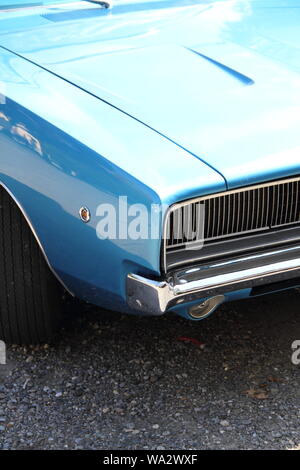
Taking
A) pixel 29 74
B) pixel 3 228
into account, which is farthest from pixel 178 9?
pixel 3 228

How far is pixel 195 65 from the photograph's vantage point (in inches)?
123

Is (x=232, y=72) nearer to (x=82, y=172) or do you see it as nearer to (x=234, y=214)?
(x=234, y=214)

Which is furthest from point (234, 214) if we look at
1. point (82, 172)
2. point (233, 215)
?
point (82, 172)

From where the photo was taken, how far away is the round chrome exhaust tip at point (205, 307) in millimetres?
2861

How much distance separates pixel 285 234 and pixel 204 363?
629 millimetres

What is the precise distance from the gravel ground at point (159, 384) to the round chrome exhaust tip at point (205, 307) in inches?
12.1

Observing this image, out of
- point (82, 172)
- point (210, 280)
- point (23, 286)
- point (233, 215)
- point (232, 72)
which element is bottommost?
point (23, 286)

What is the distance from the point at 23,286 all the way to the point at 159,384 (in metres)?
0.59

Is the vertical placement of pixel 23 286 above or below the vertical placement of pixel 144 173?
below

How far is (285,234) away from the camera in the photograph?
2848mm

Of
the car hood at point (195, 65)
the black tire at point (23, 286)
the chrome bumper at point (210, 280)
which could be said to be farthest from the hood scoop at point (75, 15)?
the chrome bumper at point (210, 280)

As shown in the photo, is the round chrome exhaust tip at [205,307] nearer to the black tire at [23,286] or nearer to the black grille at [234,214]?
the black grille at [234,214]

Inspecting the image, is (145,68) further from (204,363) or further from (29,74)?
(204,363)

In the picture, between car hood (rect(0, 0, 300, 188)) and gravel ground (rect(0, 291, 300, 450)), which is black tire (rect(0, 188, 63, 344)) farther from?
car hood (rect(0, 0, 300, 188))
